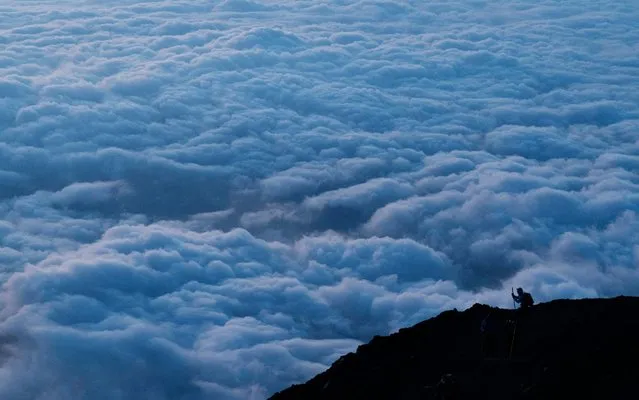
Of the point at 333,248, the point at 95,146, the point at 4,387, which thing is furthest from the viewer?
the point at 95,146

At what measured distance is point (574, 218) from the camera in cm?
5722

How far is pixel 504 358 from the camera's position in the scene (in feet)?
59.8

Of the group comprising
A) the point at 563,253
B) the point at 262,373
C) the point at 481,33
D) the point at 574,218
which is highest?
the point at 481,33

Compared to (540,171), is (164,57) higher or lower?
higher

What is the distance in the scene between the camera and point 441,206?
58438 mm

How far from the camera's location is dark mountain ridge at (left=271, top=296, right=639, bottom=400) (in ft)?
55.5

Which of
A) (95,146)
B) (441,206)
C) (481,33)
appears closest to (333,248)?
(441,206)

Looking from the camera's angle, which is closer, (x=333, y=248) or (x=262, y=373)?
(x=262, y=373)

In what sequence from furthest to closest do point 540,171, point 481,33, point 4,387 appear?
point 481,33 < point 540,171 < point 4,387

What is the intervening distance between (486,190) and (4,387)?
39611mm

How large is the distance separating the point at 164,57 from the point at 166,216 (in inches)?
1764

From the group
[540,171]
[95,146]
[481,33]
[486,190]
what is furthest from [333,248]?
[481,33]

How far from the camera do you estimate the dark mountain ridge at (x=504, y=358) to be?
1691cm

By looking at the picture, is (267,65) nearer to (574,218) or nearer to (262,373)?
(574,218)
